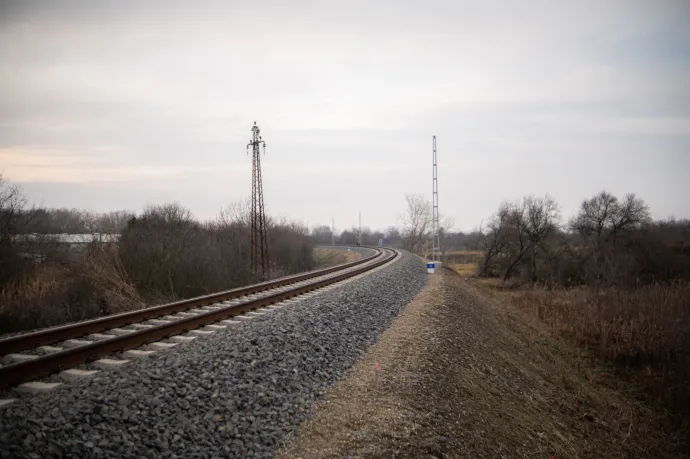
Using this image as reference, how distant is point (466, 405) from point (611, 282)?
34.4m

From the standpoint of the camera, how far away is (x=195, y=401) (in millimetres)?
5477

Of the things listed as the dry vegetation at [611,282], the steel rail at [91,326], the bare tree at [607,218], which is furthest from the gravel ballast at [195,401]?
the bare tree at [607,218]

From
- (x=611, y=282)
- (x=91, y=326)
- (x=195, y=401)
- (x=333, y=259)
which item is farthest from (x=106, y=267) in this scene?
(x=611, y=282)

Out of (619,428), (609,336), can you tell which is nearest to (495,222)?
(609,336)

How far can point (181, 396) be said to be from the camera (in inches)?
217

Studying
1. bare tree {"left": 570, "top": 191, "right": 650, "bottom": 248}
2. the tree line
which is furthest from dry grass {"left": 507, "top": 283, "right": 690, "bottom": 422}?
bare tree {"left": 570, "top": 191, "right": 650, "bottom": 248}

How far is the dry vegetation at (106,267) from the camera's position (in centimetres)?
1230

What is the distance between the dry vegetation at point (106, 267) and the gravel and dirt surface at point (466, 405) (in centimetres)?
889

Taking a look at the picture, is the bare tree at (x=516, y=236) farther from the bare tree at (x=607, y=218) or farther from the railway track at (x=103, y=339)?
the railway track at (x=103, y=339)

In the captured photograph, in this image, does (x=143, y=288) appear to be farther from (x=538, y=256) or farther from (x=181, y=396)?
(x=538, y=256)

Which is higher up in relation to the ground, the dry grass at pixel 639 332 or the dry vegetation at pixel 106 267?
the dry vegetation at pixel 106 267

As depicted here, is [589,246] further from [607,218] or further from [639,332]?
[639,332]

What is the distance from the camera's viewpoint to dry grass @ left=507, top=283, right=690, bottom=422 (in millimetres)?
15359

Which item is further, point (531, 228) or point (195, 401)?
point (531, 228)
